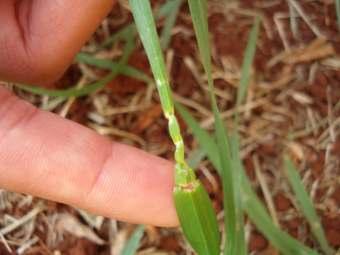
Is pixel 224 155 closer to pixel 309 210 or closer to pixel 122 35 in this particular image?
pixel 309 210

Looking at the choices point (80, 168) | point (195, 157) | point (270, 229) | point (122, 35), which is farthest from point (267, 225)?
point (122, 35)

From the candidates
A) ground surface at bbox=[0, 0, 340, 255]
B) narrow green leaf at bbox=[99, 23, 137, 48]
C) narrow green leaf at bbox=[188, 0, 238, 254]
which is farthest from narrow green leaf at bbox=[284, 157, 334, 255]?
narrow green leaf at bbox=[99, 23, 137, 48]

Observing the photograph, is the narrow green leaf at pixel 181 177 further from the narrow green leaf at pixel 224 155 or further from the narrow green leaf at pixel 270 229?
the narrow green leaf at pixel 270 229

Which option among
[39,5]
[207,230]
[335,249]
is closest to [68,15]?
[39,5]

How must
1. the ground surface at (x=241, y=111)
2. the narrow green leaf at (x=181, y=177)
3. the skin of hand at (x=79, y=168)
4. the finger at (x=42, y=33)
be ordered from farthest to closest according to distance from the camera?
the ground surface at (x=241, y=111)
the finger at (x=42, y=33)
the skin of hand at (x=79, y=168)
the narrow green leaf at (x=181, y=177)

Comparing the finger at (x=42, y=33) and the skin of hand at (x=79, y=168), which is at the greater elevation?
the finger at (x=42, y=33)

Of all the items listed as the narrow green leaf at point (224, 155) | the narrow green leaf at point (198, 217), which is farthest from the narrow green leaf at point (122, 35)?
the narrow green leaf at point (198, 217)

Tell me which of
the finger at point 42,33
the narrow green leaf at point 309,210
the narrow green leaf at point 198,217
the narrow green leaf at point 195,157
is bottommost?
the narrow green leaf at point 309,210
